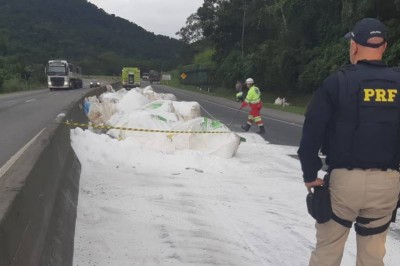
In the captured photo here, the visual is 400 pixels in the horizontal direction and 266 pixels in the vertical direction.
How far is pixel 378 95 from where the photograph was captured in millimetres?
3031

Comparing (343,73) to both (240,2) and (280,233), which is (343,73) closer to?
(280,233)

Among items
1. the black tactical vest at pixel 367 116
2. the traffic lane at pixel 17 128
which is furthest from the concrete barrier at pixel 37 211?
the traffic lane at pixel 17 128

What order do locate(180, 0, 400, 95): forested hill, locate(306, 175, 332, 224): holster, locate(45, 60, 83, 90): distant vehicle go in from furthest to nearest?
locate(45, 60, 83, 90): distant vehicle → locate(180, 0, 400, 95): forested hill → locate(306, 175, 332, 224): holster

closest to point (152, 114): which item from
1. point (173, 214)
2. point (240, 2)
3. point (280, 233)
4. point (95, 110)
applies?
point (95, 110)

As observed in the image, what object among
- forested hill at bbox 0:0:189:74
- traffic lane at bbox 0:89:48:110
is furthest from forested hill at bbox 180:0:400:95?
forested hill at bbox 0:0:189:74

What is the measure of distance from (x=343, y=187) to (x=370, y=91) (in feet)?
2.06

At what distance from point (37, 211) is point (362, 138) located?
2.23 metres

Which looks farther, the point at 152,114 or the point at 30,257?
the point at 152,114

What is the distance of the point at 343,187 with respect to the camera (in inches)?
122

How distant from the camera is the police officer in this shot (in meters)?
3.05

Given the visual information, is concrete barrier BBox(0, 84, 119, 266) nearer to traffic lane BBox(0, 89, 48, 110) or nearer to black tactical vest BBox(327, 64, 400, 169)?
black tactical vest BBox(327, 64, 400, 169)

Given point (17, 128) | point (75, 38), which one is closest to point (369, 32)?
point (17, 128)

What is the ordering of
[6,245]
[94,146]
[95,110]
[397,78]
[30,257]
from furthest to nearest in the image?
1. [95,110]
2. [94,146]
3. [397,78]
4. [30,257]
5. [6,245]

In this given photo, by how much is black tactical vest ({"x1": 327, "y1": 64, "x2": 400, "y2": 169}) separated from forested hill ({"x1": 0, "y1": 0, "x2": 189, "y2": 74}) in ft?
276
